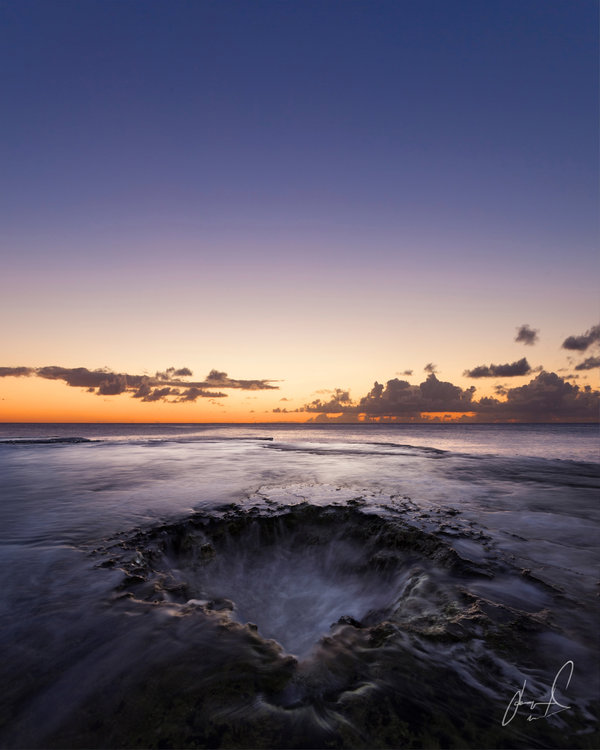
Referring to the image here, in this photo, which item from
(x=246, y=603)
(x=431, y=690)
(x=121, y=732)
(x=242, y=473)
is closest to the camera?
(x=121, y=732)

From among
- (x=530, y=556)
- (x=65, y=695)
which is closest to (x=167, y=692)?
(x=65, y=695)

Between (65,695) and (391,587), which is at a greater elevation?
(65,695)

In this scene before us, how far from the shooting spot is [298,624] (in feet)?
12.9

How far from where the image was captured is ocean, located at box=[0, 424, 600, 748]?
2176 millimetres

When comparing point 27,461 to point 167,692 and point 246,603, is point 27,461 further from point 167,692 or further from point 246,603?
point 167,692

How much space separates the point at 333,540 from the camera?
600 centimetres

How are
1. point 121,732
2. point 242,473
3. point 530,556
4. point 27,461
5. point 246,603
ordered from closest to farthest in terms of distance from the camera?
point 121,732 < point 246,603 < point 530,556 < point 242,473 < point 27,461

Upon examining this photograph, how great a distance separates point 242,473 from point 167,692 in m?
10.1
